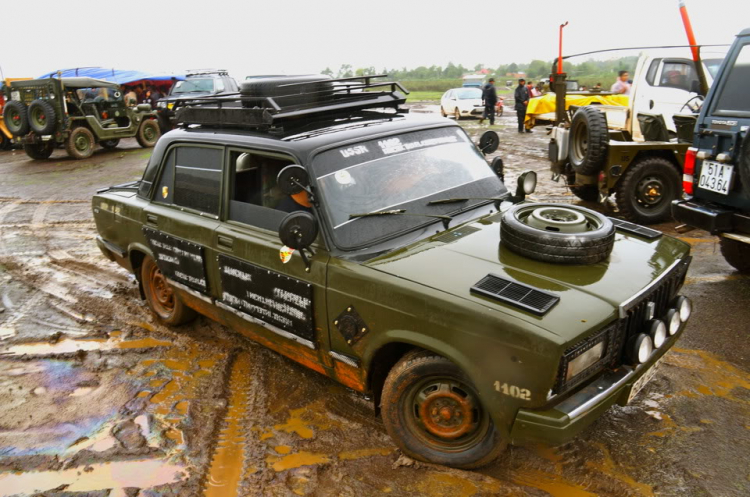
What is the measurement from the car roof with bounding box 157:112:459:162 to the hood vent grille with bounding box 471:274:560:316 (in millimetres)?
1299

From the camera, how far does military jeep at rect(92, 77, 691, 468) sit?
2.52 metres

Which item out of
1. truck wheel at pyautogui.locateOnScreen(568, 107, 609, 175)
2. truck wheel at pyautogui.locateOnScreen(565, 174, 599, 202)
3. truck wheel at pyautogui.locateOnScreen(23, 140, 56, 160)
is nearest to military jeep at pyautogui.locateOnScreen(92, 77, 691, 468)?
truck wheel at pyautogui.locateOnScreen(568, 107, 609, 175)

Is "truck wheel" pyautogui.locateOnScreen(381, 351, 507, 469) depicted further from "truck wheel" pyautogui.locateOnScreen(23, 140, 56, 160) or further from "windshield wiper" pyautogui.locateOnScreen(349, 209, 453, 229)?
"truck wheel" pyautogui.locateOnScreen(23, 140, 56, 160)

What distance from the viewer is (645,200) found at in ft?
24.2

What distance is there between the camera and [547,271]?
286 centimetres

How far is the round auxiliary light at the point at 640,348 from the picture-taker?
268 centimetres

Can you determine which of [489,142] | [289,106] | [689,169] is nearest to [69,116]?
[289,106]

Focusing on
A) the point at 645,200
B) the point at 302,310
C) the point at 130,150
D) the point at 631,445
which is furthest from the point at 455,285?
the point at 130,150

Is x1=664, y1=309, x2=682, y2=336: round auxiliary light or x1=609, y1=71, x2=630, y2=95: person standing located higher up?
x1=609, y1=71, x2=630, y2=95: person standing

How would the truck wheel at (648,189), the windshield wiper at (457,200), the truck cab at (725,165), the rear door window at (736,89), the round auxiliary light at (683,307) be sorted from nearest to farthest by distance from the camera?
the round auxiliary light at (683,307)
the windshield wiper at (457,200)
the truck cab at (725,165)
the rear door window at (736,89)
the truck wheel at (648,189)

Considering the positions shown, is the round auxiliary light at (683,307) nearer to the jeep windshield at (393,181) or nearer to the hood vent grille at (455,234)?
the hood vent grille at (455,234)

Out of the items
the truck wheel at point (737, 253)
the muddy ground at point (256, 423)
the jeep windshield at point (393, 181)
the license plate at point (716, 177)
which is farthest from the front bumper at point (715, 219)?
the jeep windshield at point (393, 181)

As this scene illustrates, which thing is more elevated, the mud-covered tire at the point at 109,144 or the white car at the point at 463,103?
the white car at the point at 463,103

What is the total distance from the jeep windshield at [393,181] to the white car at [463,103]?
17723mm
